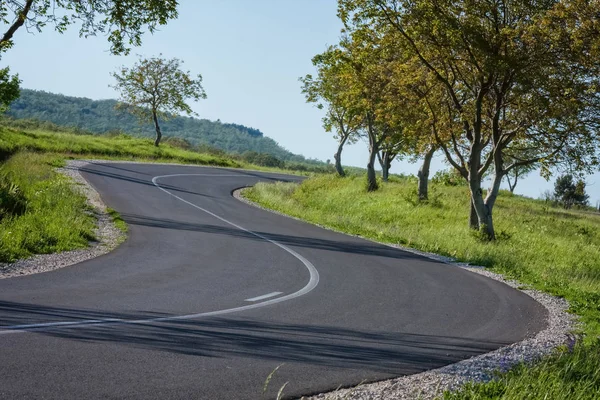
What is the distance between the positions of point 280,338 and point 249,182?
40.8 meters

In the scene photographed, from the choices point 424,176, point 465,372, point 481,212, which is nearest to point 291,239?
point 481,212

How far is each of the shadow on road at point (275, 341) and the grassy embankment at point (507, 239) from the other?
1.11 meters

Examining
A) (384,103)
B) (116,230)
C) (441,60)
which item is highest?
(441,60)

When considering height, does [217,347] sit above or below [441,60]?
below

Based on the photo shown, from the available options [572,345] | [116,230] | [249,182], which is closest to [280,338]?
[572,345]

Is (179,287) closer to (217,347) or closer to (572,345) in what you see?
(217,347)

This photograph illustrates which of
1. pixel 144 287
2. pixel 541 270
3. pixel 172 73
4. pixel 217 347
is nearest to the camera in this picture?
pixel 217 347

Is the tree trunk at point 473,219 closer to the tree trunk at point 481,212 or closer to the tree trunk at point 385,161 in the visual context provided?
the tree trunk at point 481,212

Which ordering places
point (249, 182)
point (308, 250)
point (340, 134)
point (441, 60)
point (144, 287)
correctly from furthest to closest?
point (340, 134) → point (249, 182) → point (441, 60) → point (308, 250) → point (144, 287)

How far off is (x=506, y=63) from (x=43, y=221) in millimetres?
16015

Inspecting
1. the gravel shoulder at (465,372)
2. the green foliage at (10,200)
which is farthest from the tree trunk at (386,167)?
the gravel shoulder at (465,372)

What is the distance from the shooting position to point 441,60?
81.7 ft

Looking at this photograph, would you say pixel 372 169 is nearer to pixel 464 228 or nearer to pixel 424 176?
pixel 424 176

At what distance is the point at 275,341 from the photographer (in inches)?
319
